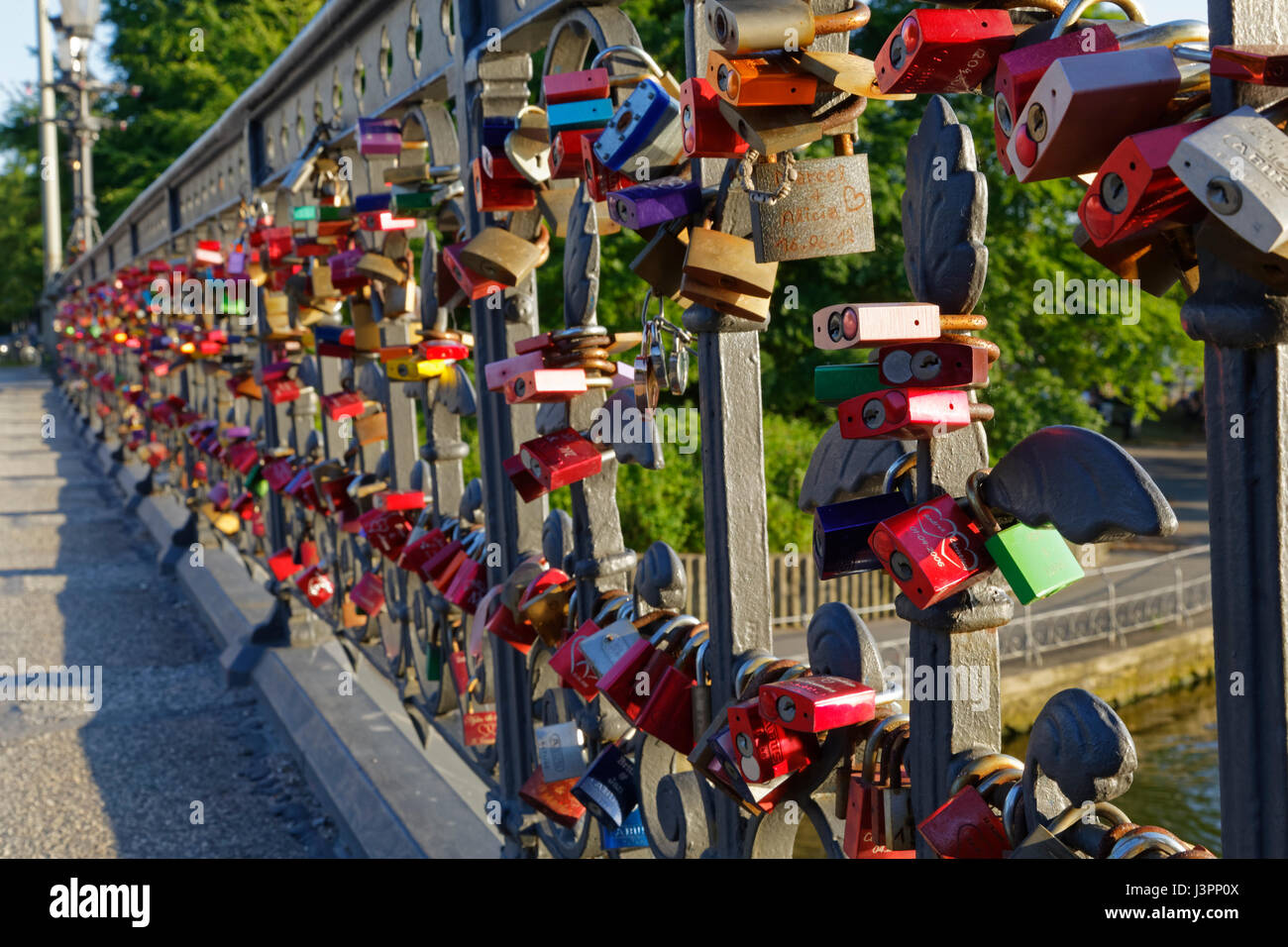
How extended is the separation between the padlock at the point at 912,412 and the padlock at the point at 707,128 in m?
0.39

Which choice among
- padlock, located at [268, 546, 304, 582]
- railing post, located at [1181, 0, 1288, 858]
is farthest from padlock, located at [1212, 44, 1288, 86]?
padlock, located at [268, 546, 304, 582]

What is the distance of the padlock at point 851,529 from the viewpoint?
137cm

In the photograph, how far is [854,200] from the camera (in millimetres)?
1451

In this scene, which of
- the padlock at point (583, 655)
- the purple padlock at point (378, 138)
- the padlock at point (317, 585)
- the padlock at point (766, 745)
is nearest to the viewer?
the padlock at point (766, 745)

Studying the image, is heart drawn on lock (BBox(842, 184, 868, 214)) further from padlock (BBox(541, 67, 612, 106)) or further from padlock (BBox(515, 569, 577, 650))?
padlock (BBox(515, 569, 577, 650))

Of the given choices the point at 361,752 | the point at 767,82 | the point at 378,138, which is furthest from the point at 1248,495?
the point at 361,752

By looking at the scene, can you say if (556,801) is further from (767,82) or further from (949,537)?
(767,82)

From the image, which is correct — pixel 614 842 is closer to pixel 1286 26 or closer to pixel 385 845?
pixel 385 845

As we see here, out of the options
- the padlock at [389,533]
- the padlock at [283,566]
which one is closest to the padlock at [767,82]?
the padlock at [389,533]

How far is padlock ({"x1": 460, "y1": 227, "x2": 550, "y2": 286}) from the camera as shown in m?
2.36

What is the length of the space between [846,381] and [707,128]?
0.39 metres

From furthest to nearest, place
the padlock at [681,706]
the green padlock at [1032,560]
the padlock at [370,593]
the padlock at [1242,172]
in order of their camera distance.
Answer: the padlock at [370,593]
the padlock at [681,706]
the green padlock at [1032,560]
the padlock at [1242,172]

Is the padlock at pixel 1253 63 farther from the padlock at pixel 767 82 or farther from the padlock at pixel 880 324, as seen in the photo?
the padlock at pixel 767 82

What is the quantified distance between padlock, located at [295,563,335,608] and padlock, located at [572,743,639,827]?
2592mm
